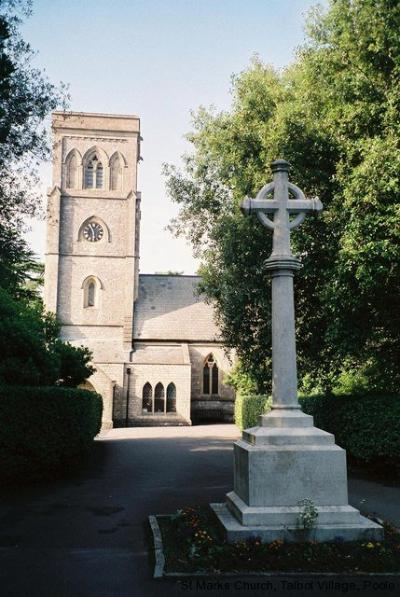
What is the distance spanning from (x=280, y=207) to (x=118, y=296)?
30539 mm

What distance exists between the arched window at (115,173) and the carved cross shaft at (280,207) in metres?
32.0

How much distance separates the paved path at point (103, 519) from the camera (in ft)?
16.7

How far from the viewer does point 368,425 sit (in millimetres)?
12250

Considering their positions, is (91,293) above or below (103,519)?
above

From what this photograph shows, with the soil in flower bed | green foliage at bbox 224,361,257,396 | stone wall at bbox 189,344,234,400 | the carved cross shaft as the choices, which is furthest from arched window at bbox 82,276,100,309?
the soil in flower bed

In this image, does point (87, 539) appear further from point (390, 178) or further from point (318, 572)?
point (390, 178)

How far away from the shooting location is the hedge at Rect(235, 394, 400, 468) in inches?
461

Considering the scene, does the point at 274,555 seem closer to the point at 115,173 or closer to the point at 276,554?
the point at 276,554

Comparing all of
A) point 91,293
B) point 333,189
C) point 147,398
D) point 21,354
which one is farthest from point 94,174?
point 333,189

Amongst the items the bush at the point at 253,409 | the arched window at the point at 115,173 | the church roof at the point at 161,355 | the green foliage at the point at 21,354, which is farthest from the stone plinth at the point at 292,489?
the arched window at the point at 115,173

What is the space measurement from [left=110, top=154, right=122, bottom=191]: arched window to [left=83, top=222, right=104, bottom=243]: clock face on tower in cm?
309

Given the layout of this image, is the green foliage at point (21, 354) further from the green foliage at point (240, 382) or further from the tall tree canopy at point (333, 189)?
the green foliage at point (240, 382)

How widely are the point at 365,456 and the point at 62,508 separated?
279 inches

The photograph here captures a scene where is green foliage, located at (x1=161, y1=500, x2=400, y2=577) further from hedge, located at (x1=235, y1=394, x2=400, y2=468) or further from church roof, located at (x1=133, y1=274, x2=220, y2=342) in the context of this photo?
church roof, located at (x1=133, y1=274, x2=220, y2=342)
